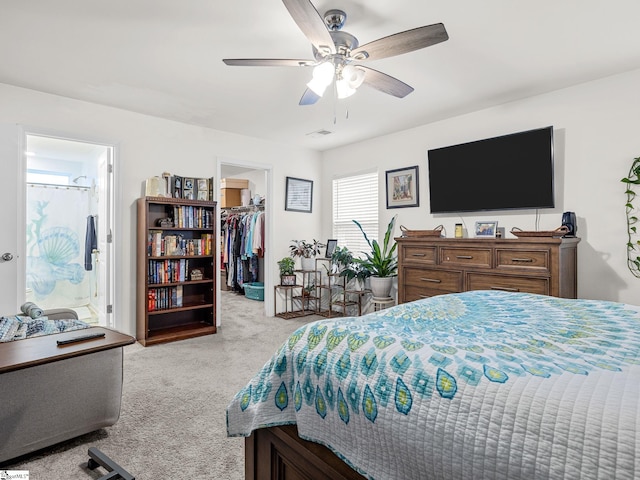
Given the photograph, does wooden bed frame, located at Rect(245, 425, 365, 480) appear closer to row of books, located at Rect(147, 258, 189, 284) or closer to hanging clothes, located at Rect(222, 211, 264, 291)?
row of books, located at Rect(147, 258, 189, 284)

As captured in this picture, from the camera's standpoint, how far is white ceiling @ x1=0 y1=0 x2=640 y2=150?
2.12 meters

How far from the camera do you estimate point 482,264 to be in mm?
3311

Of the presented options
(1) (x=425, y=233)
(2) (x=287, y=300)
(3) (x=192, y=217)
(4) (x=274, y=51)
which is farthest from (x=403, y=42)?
(2) (x=287, y=300)

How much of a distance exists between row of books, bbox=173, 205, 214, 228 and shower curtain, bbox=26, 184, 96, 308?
276 cm

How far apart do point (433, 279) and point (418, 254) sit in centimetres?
30

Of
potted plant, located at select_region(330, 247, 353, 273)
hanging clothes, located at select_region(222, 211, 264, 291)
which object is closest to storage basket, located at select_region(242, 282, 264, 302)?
hanging clothes, located at select_region(222, 211, 264, 291)

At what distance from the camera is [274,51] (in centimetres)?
260

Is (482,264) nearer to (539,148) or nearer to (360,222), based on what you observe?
(539,148)

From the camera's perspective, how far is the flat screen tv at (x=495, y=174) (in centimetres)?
328

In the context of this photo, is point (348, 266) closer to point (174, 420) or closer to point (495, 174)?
point (495, 174)

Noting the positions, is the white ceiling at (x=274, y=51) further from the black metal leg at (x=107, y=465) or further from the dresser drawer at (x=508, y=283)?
the black metal leg at (x=107, y=465)

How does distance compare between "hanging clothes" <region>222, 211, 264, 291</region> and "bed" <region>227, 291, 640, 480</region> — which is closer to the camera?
"bed" <region>227, 291, 640, 480</region>

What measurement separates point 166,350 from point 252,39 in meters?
2.88

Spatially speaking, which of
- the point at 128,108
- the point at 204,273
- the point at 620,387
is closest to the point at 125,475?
the point at 620,387
